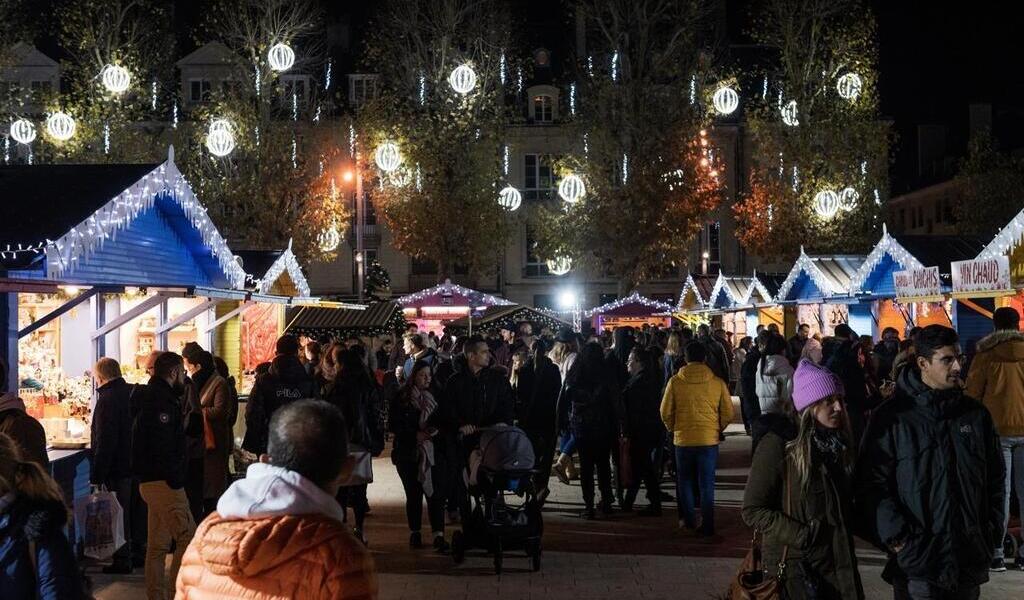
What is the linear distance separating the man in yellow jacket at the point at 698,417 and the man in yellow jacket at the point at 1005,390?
2.32 metres

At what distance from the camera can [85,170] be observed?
1196 centimetres

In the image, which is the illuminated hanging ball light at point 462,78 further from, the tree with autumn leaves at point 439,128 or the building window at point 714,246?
the building window at point 714,246

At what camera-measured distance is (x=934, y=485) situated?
16.7ft

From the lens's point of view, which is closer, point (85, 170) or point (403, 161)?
point (85, 170)

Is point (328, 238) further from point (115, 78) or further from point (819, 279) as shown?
point (819, 279)

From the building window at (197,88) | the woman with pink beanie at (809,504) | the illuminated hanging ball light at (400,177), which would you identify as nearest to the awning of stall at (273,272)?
the woman with pink beanie at (809,504)

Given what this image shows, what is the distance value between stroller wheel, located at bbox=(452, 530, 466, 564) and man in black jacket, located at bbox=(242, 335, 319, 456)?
178 centimetres

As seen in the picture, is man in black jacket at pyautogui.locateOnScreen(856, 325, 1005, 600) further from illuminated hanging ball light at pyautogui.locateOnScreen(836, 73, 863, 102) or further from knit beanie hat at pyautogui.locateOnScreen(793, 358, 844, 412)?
illuminated hanging ball light at pyautogui.locateOnScreen(836, 73, 863, 102)

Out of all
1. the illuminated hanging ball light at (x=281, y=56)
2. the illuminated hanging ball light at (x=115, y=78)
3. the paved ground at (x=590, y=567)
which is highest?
the illuminated hanging ball light at (x=281, y=56)

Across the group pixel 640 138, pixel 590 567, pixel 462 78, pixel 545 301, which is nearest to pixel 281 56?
pixel 462 78

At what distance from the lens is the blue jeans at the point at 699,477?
11.1 metres

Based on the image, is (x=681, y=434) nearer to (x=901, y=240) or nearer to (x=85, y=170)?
(x=85, y=170)

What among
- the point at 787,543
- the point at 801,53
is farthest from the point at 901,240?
the point at 801,53

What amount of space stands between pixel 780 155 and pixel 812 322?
16667 mm
